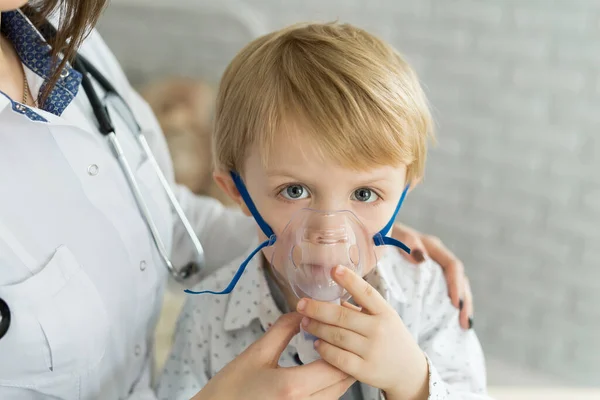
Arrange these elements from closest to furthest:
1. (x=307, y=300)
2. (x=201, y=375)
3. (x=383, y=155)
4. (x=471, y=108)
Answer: (x=307, y=300) < (x=383, y=155) < (x=201, y=375) < (x=471, y=108)

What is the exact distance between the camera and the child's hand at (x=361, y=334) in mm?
929

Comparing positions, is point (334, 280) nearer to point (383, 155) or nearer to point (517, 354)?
point (383, 155)

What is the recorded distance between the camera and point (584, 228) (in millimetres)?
2195

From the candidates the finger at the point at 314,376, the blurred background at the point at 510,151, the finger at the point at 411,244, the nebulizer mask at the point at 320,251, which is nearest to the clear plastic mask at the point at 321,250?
the nebulizer mask at the point at 320,251

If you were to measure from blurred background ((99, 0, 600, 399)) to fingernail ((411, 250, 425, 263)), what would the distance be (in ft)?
3.68

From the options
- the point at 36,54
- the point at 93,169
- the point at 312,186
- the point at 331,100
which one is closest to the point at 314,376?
the point at 312,186

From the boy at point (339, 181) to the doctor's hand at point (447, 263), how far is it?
0.02 metres

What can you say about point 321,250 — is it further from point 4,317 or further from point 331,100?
point 4,317

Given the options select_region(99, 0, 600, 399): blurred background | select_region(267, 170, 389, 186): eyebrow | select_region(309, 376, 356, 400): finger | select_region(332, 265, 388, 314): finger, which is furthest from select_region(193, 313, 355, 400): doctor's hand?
select_region(99, 0, 600, 399): blurred background

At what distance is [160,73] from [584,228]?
178 cm

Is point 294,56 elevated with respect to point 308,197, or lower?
elevated

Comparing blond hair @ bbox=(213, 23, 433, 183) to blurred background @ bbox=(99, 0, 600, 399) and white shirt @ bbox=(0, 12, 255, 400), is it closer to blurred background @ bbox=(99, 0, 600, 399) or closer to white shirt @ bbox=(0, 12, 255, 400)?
white shirt @ bbox=(0, 12, 255, 400)

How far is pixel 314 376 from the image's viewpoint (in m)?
0.94

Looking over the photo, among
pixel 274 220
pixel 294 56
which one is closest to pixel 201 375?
pixel 274 220
